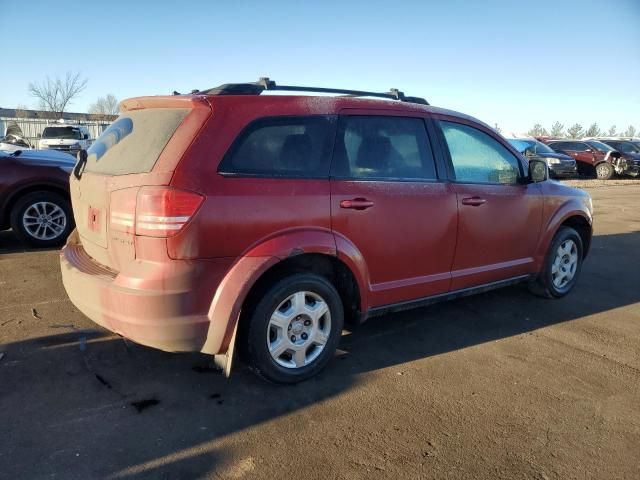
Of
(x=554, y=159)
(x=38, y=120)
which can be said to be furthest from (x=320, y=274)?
(x=38, y=120)

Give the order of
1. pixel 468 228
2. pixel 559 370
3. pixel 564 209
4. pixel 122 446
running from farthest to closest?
pixel 564 209
pixel 468 228
pixel 559 370
pixel 122 446

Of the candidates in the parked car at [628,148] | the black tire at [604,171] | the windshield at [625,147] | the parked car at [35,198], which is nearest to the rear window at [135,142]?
the parked car at [35,198]

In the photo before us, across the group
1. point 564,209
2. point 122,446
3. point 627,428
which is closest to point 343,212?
point 122,446

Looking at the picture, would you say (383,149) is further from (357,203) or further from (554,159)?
(554,159)

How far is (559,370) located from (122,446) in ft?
9.70

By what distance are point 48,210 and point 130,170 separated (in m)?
4.33

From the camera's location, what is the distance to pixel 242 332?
326 cm

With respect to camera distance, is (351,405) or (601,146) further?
(601,146)

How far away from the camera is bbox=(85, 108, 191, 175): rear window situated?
3129mm

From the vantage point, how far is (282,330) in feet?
10.9

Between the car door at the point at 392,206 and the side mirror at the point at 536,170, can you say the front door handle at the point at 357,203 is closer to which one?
the car door at the point at 392,206

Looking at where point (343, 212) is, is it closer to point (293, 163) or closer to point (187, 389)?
point (293, 163)

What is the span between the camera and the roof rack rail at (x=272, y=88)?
3.38 metres

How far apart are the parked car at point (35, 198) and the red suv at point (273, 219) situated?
3.27 metres
